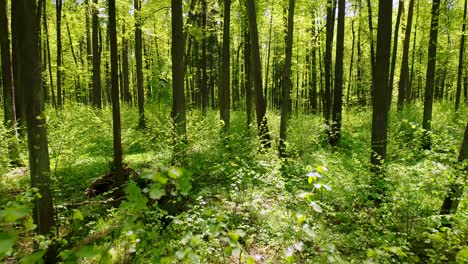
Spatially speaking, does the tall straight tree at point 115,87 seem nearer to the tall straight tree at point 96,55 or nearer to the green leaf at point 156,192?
the green leaf at point 156,192

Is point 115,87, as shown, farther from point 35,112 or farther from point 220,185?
point 220,185

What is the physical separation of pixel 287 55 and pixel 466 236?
22.7 feet

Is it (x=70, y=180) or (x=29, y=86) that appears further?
(x=70, y=180)

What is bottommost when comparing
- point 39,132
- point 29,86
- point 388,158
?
point 388,158

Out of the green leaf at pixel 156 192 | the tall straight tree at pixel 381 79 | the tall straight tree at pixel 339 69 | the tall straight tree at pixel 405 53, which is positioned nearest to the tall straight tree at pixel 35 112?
the green leaf at pixel 156 192

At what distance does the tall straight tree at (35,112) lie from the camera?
4402mm

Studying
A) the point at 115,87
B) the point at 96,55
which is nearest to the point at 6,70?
the point at 115,87

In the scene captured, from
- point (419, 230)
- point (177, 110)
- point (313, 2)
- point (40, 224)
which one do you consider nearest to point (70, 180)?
point (177, 110)

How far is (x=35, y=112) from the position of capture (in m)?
4.54

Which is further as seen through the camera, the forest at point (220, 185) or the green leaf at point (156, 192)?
the forest at point (220, 185)

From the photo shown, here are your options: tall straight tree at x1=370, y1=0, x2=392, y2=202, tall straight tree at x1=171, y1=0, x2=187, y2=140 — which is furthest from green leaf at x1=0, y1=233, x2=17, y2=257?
tall straight tree at x1=171, y1=0, x2=187, y2=140

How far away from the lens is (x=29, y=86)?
14.7 ft

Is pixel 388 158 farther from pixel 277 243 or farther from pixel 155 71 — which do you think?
pixel 155 71

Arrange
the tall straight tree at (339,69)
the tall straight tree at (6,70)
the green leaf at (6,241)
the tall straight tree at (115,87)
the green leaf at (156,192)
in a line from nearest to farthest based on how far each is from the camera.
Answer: the green leaf at (6,241), the green leaf at (156,192), the tall straight tree at (115,87), the tall straight tree at (6,70), the tall straight tree at (339,69)
